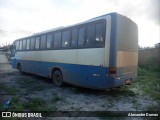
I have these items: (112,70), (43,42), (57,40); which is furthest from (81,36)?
(43,42)

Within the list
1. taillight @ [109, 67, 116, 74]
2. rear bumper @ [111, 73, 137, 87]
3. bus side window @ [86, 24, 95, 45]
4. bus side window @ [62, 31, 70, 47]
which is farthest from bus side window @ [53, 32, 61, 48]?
rear bumper @ [111, 73, 137, 87]

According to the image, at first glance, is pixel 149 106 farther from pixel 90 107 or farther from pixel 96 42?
pixel 96 42

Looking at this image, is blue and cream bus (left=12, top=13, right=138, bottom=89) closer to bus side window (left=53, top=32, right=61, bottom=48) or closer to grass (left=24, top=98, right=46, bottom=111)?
bus side window (left=53, top=32, right=61, bottom=48)

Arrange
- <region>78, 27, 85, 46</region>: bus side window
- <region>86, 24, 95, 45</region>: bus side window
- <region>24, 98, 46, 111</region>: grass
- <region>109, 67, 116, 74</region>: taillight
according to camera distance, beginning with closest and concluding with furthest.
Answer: <region>24, 98, 46, 111</region>: grass < <region>109, 67, 116, 74</region>: taillight < <region>86, 24, 95, 45</region>: bus side window < <region>78, 27, 85, 46</region>: bus side window

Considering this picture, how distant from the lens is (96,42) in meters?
7.61

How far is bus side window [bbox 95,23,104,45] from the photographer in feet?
24.3

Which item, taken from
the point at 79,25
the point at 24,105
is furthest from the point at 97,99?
the point at 79,25

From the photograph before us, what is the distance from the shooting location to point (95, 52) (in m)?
7.61

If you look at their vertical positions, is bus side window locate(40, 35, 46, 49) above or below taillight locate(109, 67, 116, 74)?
above

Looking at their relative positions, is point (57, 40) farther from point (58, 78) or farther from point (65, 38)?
point (58, 78)

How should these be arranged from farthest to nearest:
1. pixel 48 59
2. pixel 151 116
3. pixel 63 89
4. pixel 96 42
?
1. pixel 48 59
2. pixel 63 89
3. pixel 96 42
4. pixel 151 116

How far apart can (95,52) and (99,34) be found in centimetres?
75

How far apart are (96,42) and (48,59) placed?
418 cm

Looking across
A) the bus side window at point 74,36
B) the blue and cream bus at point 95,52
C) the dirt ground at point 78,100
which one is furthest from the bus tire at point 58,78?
the bus side window at point 74,36
